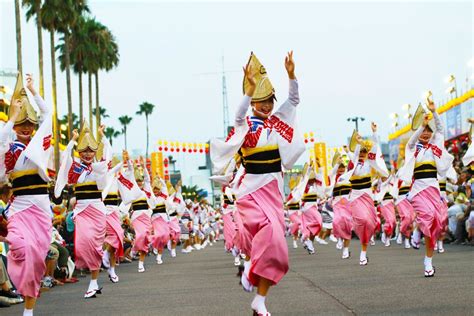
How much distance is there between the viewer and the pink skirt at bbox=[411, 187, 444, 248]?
44.8 feet

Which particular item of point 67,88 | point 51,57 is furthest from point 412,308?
point 67,88

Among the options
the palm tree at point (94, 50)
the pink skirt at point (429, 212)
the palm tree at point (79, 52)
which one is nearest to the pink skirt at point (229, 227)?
the pink skirt at point (429, 212)

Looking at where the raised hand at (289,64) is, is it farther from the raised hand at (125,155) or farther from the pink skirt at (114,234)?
the pink skirt at (114,234)

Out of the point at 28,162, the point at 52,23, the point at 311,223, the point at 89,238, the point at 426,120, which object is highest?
the point at 52,23

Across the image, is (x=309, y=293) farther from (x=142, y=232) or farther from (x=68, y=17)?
(x=68, y=17)

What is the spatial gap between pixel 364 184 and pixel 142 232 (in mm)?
5435

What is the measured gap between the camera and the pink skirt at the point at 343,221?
21.3 meters

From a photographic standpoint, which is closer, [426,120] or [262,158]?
[262,158]

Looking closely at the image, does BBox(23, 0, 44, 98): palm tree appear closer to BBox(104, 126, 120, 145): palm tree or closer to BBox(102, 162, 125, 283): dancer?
BBox(102, 162, 125, 283): dancer

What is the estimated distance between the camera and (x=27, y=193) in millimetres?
10102

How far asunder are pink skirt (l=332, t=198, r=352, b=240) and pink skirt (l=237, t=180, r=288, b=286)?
38.8ft

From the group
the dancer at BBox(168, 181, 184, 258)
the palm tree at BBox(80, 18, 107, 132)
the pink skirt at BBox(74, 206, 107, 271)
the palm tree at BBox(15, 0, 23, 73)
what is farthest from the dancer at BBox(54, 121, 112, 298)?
the palm tree at BBox(80, 18, 107, 132)

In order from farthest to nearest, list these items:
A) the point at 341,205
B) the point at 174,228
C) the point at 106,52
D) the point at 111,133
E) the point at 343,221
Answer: the point at 111,133
the point at 106,52
the point at 174,228
the point at 341,205
the point at 343,221

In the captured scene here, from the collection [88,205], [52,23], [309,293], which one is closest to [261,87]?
[309,293]
